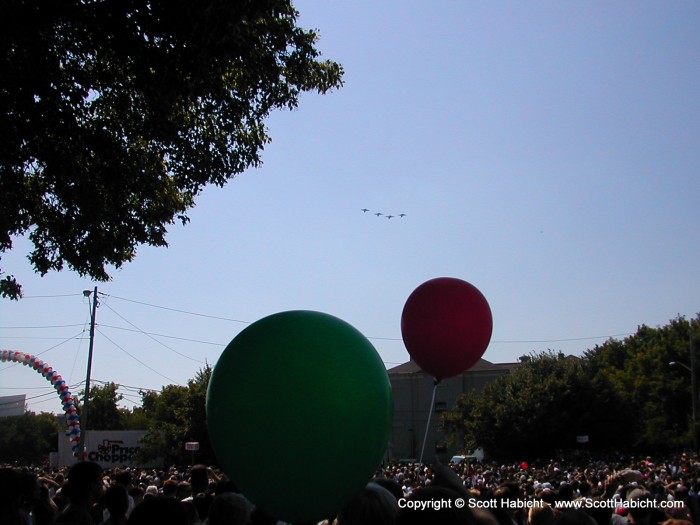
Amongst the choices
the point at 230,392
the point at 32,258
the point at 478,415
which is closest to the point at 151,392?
the point at 478,415

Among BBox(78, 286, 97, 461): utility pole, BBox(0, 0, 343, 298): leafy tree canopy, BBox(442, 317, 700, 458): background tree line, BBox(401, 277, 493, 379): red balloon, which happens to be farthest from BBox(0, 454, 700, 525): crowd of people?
BBox(442, 317, 700, 458): background tree line

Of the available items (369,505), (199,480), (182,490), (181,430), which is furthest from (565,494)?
(181,430)

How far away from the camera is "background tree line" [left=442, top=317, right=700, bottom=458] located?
3866cm

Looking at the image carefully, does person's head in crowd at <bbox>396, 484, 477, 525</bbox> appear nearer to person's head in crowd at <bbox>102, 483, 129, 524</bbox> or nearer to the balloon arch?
person's head in crowd at <bbox>102, 483, 129, 524</bbox>

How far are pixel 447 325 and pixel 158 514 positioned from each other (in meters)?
4.36

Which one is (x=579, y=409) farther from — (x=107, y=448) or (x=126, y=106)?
(x=126, y=106)

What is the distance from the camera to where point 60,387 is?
105ft

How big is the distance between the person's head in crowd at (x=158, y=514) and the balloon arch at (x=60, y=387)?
29.1m

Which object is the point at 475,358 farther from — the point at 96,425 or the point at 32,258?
the point at 96,425

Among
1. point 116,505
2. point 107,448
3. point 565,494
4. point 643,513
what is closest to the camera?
point 116,505

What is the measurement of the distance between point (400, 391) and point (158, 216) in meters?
58.3

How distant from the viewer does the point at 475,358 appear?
24.0 feet

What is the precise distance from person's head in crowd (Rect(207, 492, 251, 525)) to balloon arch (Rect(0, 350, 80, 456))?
28222 mm

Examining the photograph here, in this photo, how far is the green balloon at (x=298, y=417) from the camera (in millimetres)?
3623
